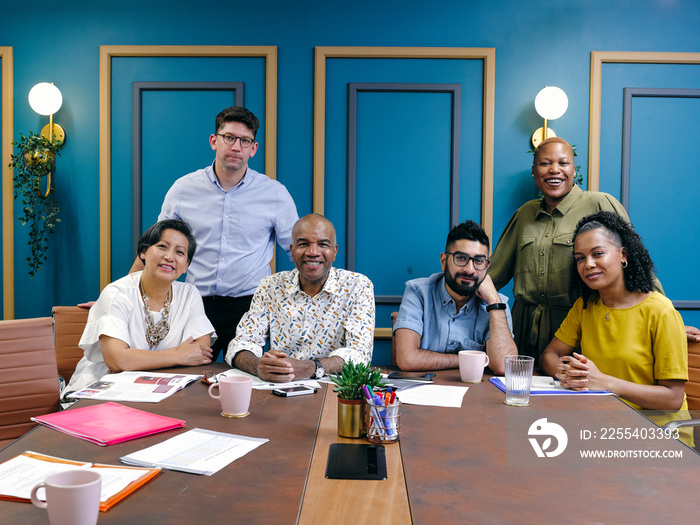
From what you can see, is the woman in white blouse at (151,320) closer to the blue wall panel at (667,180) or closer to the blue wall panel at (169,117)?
the blue wall panel at (169,117)

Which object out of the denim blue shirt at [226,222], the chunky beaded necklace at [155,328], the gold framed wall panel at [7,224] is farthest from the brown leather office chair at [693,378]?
the gold framed wall panel at [7,224]

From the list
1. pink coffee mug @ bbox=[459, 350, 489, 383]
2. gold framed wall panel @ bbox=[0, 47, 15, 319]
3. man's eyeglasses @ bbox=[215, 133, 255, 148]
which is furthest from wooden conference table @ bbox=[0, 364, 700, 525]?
gold framed wall panel @ bbox=[0, 47, 15, 319]

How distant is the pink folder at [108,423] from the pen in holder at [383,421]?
0.49 meters

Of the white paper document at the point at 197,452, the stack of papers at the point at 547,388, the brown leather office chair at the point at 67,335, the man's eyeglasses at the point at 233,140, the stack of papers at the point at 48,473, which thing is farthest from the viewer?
the brown leather office chair at the point at 67,335

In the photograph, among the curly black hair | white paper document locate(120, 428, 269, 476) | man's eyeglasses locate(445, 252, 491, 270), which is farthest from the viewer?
man's eyeglasses locate(445, 252, 491, 270)

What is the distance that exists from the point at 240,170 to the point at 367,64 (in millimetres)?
1133

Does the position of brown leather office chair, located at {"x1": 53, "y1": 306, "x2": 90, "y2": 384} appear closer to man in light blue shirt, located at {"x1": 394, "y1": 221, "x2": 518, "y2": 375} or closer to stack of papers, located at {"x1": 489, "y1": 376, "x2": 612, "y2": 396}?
man in light blue shirt, located at {"x1": 394, "y1": 221, "x2": 518, "y2": 375}

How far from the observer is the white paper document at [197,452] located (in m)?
1.15

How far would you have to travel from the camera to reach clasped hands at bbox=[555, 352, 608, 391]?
1789mm

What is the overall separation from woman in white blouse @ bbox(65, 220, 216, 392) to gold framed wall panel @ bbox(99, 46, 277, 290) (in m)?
1.13

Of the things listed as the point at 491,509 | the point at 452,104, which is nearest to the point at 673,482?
the point at 491,509

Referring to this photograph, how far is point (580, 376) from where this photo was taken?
70.7 inches

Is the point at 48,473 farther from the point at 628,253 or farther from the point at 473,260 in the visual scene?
the point at 628,253

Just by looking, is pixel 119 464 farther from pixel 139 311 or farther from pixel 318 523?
pixel 139 311
